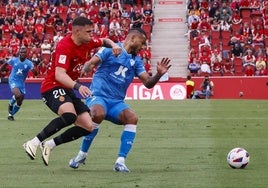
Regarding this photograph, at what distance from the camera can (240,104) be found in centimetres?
3528

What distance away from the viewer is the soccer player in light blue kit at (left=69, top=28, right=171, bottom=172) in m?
13.4

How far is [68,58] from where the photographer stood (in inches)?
512

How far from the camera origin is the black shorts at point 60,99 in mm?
13094

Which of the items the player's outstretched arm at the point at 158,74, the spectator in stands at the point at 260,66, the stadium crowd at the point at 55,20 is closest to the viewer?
the player's outstretched arm at the point at 158,74

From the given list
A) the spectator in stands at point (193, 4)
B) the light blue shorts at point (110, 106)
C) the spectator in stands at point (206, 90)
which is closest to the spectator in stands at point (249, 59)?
the spectator in stands at point (206, 90)

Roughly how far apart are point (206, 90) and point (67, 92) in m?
29.3

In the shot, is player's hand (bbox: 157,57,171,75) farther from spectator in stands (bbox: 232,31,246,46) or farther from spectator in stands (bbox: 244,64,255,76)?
spectator in stands (bbox: 232,31,246,46)

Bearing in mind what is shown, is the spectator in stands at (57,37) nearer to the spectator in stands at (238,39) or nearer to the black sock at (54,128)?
the spectator in stands at (238,39)

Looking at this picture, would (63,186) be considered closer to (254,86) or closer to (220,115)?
(220,115)

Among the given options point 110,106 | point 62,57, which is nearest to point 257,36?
point 110,106

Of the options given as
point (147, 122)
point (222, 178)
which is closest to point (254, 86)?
point (147, 122)

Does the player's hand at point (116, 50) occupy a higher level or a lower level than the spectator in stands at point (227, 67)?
higher

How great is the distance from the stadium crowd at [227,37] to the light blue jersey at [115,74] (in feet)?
101

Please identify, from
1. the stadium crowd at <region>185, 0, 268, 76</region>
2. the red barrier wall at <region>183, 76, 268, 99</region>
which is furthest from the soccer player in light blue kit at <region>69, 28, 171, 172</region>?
the stadium crowd at <region>185, 0, 268, 76</region>
